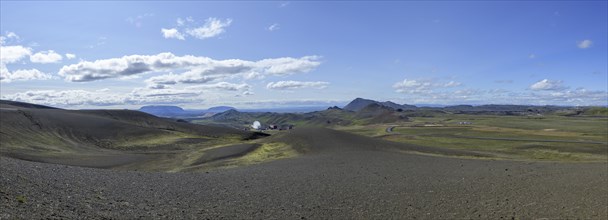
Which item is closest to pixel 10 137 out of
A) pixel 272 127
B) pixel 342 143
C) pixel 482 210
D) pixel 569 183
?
pixel 342 143

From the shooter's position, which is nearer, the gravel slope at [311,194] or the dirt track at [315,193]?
the gravel slope at [311,194]

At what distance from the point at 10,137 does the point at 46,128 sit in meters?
14.9

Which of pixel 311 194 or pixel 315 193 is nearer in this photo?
pixel 311 194

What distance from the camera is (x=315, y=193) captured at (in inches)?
843

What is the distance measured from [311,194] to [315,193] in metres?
0.39

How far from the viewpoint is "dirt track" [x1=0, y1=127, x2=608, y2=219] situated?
15734 millimetres

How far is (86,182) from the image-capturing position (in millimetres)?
20875

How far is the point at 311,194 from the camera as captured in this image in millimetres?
21094

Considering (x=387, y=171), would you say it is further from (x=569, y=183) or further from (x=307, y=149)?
(x=307, y=149)

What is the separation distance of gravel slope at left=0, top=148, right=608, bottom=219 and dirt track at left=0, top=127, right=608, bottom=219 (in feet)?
0.15

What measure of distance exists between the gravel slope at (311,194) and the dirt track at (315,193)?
0.05 metres

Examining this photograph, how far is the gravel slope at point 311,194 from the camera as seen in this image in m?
15.6

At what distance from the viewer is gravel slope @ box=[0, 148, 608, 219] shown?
51.2ft

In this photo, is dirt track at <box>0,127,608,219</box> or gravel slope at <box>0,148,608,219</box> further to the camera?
dirt track at <box>0,127,608,219</box>
